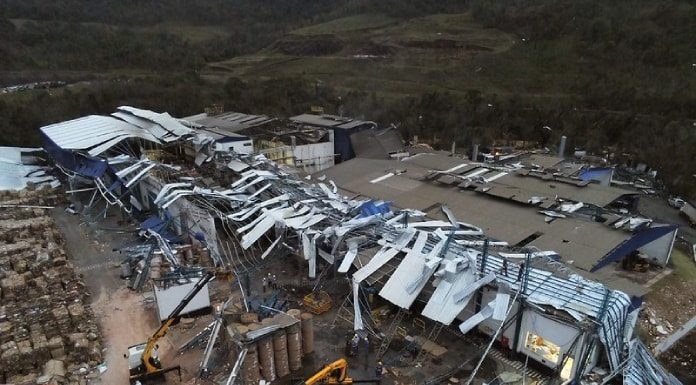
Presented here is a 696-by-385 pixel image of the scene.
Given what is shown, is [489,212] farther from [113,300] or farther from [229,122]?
[229,122]

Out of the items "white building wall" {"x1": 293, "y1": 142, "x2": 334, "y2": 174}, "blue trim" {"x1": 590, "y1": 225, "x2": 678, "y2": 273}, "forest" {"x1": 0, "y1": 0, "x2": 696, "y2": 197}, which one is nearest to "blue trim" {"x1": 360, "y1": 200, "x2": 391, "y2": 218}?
"blue trim" {"x1": 590, "y1": 225, "x2": 678, "y2": 273}

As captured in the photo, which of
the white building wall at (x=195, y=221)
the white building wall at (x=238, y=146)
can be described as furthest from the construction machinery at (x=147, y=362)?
the white building wall at (x=238, y=146)

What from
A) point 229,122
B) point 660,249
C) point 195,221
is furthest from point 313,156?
point 660,249

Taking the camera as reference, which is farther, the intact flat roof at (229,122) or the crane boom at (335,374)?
the intact flat roof at (229,122)

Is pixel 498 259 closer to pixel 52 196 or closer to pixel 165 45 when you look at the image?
pixel 52 196

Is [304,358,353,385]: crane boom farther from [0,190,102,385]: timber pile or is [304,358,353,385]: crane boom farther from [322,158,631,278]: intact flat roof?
[322,158,631,278]: intact flat roof

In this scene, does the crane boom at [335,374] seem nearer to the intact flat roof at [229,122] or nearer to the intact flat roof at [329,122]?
the intact flat roof at [229,122]
